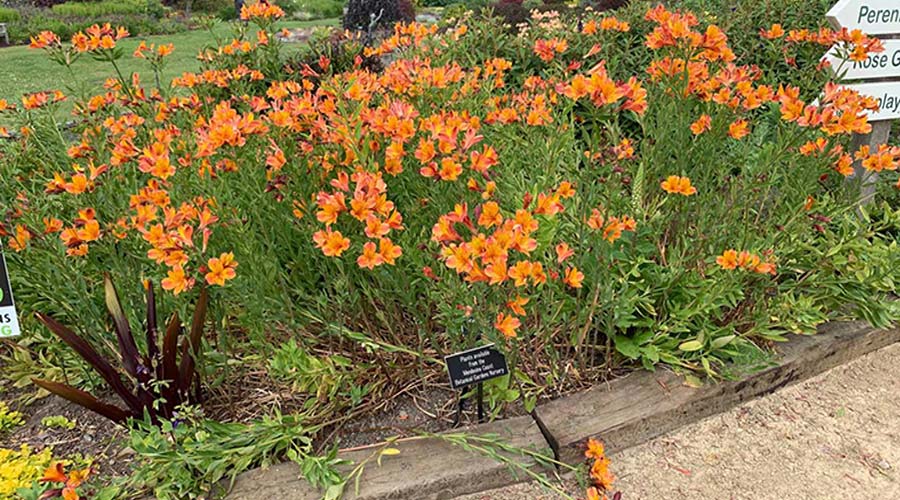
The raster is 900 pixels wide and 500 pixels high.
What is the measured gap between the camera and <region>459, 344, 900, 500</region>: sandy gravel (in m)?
1.84

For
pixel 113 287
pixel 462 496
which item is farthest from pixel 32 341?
pixel 462 496

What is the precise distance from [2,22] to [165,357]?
17116 mm

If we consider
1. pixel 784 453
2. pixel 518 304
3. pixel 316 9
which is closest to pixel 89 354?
pixel 518 304

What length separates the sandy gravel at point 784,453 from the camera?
6.05 ft

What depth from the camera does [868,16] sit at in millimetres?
2447

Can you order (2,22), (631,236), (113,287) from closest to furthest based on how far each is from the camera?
1. (113,287)
2. (631,236)
3. (2,22)

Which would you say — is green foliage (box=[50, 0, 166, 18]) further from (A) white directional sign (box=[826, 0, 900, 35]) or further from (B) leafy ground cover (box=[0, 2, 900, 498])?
(A) white directional sign (box=[826, 0, 900, 35])

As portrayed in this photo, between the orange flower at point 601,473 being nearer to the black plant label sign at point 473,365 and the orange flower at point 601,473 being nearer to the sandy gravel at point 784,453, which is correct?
the sandy gravel at point 784,453

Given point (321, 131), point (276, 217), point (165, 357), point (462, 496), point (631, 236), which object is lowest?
point (462, 496)

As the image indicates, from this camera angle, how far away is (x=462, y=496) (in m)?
1.82

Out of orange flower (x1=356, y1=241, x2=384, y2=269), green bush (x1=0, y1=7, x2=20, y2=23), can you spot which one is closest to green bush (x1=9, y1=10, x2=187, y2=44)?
green bush (x1=0, y1=7, x2=20, y2=23)

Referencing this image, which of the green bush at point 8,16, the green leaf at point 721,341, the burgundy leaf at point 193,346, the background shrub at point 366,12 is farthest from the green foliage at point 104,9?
the green leaf at point 721,341

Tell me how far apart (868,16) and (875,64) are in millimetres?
213

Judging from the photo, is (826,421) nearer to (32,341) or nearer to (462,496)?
(462,496)
